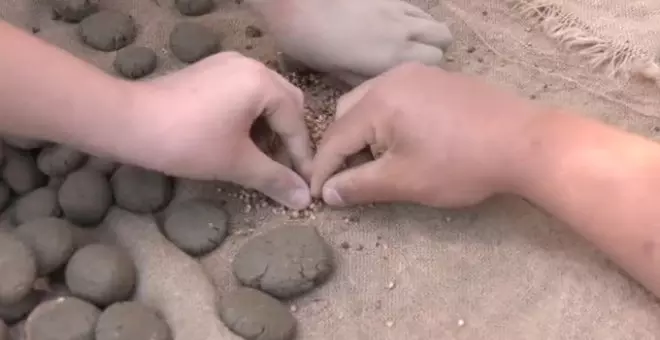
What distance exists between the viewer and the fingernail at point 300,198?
3.04ft

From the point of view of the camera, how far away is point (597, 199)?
2.76 feet

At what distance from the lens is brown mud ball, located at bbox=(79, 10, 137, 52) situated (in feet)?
3.51

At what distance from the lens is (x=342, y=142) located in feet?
2.97

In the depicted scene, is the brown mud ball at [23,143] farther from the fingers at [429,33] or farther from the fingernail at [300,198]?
the fingers at [429,33]

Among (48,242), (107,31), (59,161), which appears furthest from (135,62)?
(48,242)

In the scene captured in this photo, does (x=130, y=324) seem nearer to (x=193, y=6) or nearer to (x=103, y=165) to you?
(x=103, y=165)

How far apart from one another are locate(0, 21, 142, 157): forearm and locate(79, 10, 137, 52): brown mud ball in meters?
0.21

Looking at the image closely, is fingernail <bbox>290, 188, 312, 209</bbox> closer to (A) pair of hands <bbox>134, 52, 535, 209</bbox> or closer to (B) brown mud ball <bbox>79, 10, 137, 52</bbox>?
(A) pair of hands <bbox>134, 52, 535, 209</bbox>

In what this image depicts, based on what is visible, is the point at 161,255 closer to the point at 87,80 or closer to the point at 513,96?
the point at 87,80

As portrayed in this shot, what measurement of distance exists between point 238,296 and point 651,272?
37 cm

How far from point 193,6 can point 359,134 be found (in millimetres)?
334

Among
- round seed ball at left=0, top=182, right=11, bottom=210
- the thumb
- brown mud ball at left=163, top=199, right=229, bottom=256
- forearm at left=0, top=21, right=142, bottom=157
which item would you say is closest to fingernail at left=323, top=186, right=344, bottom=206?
the thumb

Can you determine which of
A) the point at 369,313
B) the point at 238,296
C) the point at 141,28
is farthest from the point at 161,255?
the point at 141,28

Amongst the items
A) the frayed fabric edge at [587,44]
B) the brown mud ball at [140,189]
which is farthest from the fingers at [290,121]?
the frayed fabric edge at [587,44]
